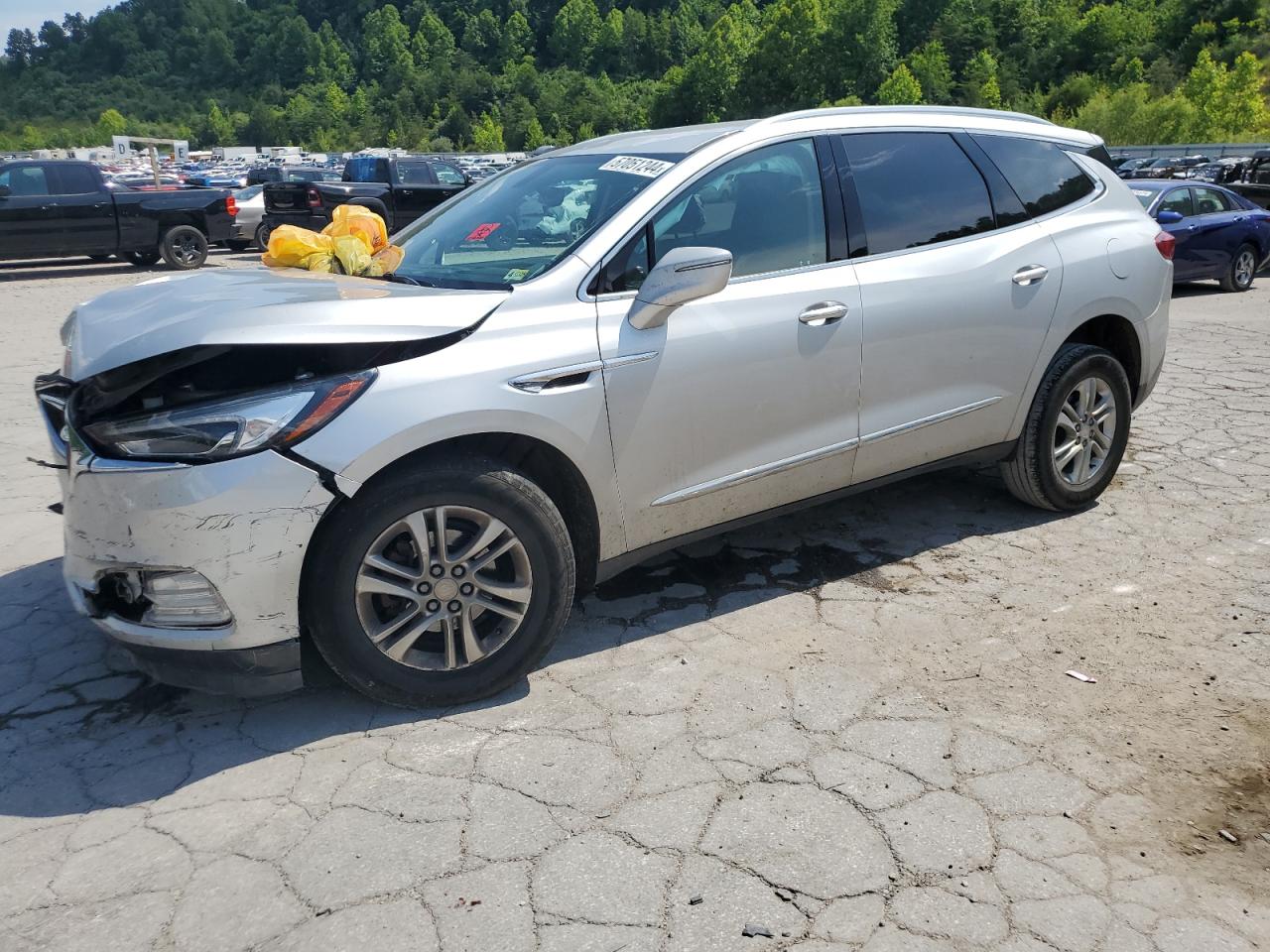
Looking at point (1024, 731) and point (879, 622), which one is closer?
point (1024, 731)

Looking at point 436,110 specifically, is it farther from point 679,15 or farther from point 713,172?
point 713,172

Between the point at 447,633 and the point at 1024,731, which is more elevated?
the point at 447,633

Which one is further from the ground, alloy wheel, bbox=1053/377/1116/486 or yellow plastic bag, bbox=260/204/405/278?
yellow plastic bag, bbox=260/204/405/278

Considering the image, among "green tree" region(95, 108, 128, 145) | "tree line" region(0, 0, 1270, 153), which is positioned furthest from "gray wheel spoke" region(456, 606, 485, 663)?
"green tree" region(95, 108, 128, 145)

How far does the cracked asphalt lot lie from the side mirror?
1229 millimetres

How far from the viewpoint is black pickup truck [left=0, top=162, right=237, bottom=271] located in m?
16.4

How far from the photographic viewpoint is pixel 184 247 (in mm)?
18016

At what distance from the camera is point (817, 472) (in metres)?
3.98

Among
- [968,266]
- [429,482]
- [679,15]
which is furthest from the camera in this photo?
[679,15]

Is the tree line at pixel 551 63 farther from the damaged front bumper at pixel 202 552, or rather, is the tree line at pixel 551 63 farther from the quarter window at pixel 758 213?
the damaged front bumper at pixel 202 552

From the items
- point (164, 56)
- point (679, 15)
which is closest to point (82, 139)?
point (164, 56)

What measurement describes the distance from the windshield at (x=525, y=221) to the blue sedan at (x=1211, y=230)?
37.7 ft

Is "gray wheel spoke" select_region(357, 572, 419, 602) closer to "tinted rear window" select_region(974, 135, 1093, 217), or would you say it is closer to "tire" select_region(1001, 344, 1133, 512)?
"tire" select_region(1001, 344, 1133, 512)

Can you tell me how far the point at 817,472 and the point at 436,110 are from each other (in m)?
167
